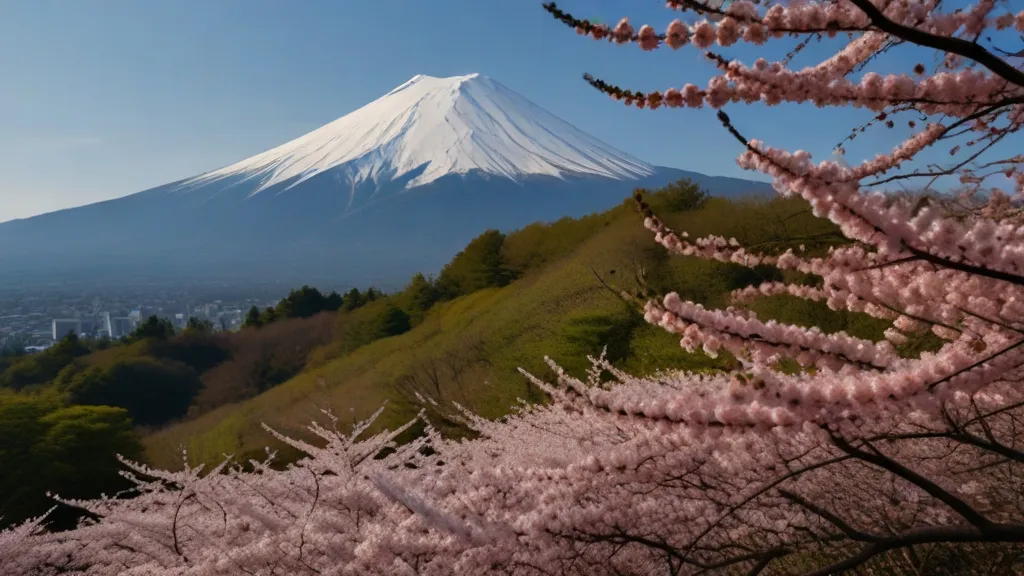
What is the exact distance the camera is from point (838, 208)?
55.2 inches

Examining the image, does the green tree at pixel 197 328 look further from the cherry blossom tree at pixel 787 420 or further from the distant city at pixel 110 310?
the cherry blossom tree at pixel 787 420

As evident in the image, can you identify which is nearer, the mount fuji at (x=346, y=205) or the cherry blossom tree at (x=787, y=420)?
the cherry blossom tree at (x=787, y=420)

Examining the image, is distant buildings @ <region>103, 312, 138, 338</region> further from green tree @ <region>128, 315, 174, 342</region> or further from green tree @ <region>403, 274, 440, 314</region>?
green tree @ <region>403, 274, 440, 314</region>

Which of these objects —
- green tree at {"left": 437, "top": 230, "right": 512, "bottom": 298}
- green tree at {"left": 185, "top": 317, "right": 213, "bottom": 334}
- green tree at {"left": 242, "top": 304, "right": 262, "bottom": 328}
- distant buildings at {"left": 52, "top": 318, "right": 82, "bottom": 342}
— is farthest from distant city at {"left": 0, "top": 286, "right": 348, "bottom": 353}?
green tree at {"left": 437, "top": 230, "right": 512, "bottom": 298}

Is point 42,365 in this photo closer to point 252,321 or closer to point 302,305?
→ point 252,321

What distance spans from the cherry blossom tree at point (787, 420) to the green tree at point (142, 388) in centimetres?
3142

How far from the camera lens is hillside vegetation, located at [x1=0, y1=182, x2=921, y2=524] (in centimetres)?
1167

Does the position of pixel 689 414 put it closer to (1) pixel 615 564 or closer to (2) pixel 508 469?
(2) pixel 508 469

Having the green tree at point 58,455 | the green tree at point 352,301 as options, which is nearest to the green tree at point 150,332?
the green tree at point 352,301

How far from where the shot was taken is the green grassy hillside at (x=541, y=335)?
1096 centimetres

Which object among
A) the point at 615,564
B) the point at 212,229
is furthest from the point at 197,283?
the point at 615,564

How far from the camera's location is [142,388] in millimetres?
33438

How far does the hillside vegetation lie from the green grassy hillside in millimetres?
51

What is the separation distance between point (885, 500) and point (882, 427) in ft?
1.43
